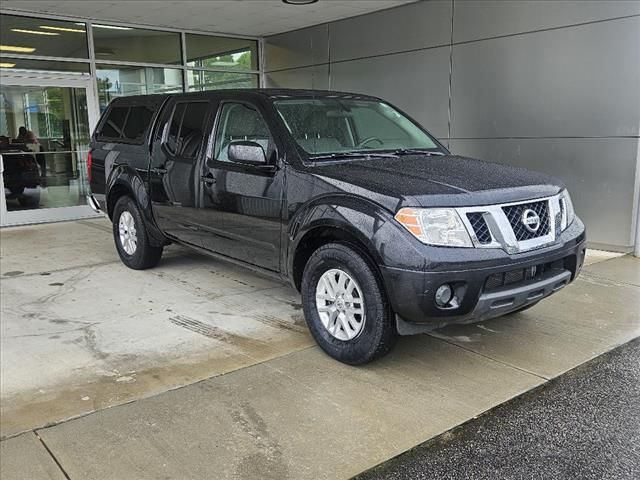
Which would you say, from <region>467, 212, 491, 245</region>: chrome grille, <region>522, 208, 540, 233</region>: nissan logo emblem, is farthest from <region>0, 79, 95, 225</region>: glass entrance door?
<region>522, 208, 540, 233</region>: nissan logo emblem

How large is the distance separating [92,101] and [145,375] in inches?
328

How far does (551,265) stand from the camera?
150 inches

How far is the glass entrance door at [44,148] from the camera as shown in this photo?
9.88 metres

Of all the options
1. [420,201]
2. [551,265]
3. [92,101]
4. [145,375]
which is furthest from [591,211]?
[92,101]

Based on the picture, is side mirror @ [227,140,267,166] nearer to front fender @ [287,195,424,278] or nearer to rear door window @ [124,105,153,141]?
front fender @ [287,195,424,278]

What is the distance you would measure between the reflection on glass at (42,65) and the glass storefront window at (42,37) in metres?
0.12

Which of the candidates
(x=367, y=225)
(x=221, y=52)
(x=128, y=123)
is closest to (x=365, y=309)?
(x=367, y=225)

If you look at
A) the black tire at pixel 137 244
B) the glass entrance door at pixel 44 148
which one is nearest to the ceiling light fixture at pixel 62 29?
the glass entrance door at pixel 44 148

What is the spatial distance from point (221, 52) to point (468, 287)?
10.8 m

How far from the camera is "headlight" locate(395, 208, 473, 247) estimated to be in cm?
339

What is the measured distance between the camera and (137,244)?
6.45 m

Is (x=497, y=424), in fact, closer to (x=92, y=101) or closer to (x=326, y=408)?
(x=326, y=408)

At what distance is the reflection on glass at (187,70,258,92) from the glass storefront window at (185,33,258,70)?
6.0 inches

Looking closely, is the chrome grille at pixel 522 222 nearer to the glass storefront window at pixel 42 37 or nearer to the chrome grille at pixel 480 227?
the chrome grille at pixel 480 227
